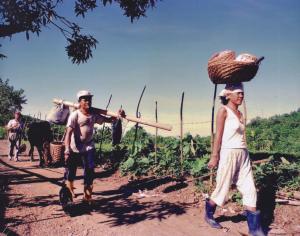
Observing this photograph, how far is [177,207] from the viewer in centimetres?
587

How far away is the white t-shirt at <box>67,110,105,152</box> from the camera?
17.9 ft

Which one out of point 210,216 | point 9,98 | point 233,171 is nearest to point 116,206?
point 210,216

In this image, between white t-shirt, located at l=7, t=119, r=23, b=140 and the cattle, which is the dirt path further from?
white t-shirt, located at l=7, t=119, r=23, b=140

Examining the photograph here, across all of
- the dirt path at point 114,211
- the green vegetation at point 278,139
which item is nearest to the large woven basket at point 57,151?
the dirt path at point 114,211

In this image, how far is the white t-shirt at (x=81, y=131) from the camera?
5.45 m

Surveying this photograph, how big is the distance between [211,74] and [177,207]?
252 cm

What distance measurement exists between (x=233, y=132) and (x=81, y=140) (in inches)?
102

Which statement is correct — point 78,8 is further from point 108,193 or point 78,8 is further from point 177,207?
point 177,207

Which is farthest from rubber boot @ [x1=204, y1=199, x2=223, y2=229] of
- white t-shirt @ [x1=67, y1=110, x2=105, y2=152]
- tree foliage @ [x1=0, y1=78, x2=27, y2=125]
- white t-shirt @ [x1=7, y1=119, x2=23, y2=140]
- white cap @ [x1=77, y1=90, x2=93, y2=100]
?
tree foliage @ [x1=0, y1=78, x2=27, y2=125]

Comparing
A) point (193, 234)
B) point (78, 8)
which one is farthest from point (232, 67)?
point (78, 8)

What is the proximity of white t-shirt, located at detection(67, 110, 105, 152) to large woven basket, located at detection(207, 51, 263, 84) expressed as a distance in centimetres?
225

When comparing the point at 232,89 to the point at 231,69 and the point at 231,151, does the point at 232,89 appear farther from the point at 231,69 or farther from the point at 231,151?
the point at 231,151

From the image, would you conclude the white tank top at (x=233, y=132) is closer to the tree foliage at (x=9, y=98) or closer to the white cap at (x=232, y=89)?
the white cap at (x=232, y=89)

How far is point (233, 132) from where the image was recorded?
4273mm
